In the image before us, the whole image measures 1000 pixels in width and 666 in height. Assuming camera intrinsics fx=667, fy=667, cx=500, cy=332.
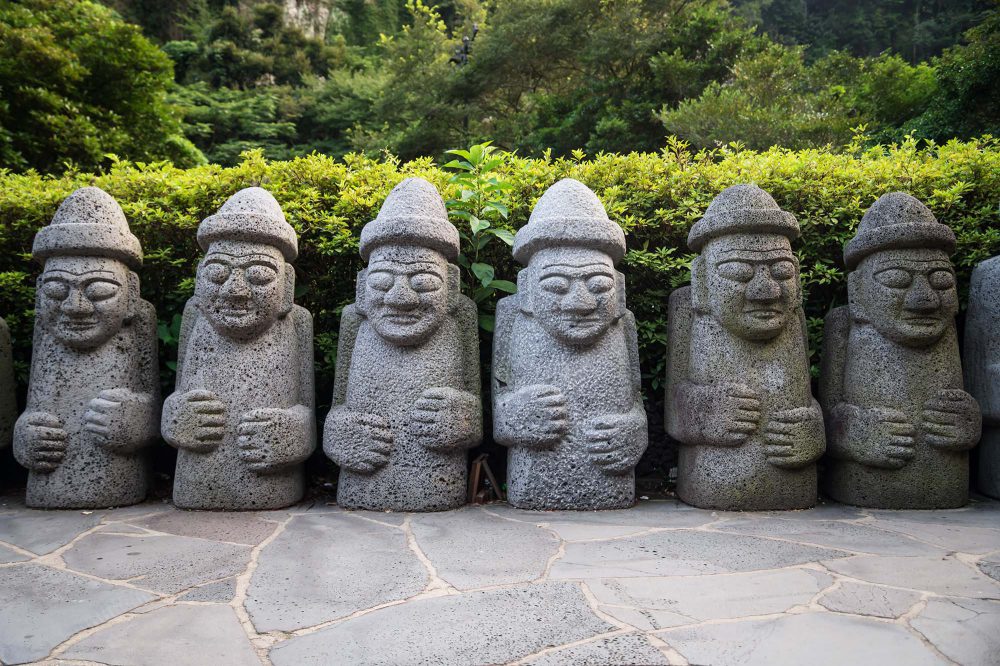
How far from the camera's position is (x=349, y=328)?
388 cm

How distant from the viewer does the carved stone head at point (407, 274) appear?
367 cm

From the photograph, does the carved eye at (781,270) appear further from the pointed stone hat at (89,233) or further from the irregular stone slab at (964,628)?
the pointed stone hat at (89,233)

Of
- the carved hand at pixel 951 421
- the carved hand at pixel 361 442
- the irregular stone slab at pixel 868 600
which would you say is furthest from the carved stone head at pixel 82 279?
the carved hand at pixel 951 421

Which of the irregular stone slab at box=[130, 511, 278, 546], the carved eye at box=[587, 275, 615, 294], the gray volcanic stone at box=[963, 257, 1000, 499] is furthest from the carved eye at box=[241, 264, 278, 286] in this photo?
the gray volcanic stone at box=[963, 257, 1000, 499]

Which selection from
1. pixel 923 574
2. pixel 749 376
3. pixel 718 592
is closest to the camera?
pixel 718 592

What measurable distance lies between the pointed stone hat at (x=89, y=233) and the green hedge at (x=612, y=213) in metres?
0.53

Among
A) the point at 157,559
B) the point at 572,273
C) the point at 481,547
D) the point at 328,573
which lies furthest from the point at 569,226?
the point at 157,559

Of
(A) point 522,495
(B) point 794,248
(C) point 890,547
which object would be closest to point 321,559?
(A) point 522,495

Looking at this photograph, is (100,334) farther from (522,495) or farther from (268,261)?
(522,495)

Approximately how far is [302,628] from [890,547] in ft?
8.36

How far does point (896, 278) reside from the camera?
3.73 metres

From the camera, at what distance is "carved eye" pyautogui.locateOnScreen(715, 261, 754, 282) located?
3680 mm

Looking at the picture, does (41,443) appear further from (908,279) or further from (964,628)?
(908,279)

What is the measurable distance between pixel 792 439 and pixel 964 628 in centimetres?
151
